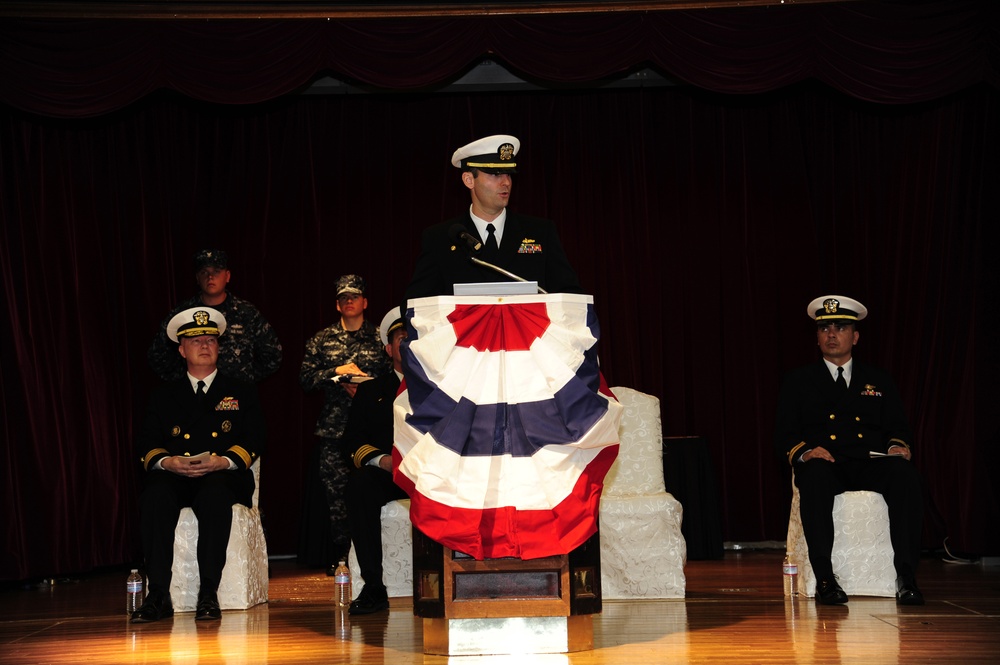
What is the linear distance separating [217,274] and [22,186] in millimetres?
1192

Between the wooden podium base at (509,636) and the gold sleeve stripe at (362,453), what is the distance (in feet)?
4.96

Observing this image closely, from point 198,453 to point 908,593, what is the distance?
10.4ft

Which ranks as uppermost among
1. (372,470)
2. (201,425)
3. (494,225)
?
(494,225)

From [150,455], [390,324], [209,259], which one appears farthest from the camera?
[209,259]

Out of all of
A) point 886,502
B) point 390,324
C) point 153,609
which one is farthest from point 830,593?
point 153,609

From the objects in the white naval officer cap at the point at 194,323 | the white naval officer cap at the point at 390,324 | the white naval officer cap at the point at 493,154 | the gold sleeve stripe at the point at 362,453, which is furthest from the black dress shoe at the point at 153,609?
the white naval officer cap at the point at 493,154

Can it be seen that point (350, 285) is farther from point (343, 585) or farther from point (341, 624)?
point (341, 624)

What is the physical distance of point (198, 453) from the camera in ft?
17.1

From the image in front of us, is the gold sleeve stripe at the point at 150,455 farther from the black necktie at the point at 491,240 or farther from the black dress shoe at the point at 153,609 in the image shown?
the black necktie at the point at 491,240

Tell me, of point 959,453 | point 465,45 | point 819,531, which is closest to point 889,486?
point 819,531

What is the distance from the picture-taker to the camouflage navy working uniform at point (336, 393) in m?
6.46

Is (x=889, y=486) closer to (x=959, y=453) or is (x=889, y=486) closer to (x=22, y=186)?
(x=959, y=453)

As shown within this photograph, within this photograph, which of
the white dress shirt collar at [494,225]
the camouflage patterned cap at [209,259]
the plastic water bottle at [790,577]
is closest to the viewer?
the white dress shirt collar at [494,225]

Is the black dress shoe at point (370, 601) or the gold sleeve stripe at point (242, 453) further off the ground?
the gold sleeve stripe at point (242, 453)
